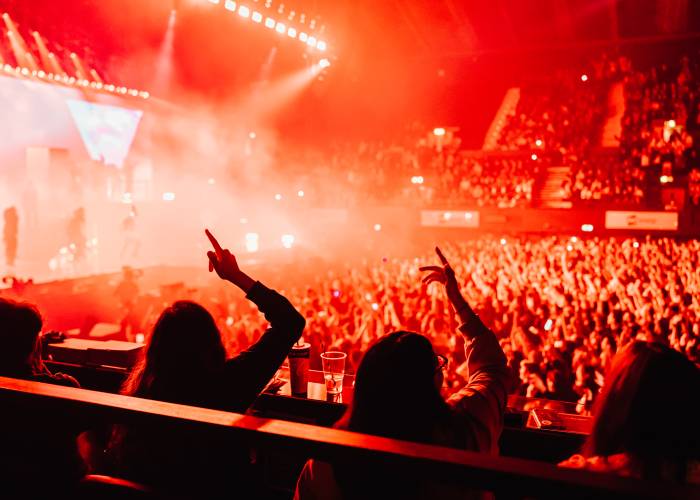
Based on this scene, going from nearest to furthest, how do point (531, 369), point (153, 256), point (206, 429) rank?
point (206, 429) → point (531, 369) → point (153, 256)

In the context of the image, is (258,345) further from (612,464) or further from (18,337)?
(612,464)

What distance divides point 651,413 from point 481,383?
0.45 metres

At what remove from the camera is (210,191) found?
21.0m

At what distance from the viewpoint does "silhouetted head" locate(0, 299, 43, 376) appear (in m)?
1.85

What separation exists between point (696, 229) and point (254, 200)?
15.5 meters

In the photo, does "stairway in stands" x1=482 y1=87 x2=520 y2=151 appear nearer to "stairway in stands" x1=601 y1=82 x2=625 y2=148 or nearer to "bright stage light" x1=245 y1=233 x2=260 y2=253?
"stairway in stands" x1=601 y1=82 x2=625 y2=148

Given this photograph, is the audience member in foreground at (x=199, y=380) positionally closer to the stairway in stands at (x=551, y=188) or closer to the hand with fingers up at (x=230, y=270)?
the hand with fingers up at (x=230, y=270)

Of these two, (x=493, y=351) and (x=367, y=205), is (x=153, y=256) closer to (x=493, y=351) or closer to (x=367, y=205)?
(x=367, y=205)

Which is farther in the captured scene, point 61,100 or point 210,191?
point 210,191

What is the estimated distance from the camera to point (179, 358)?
1.75 meters

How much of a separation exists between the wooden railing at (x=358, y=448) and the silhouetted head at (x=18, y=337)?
68 cm

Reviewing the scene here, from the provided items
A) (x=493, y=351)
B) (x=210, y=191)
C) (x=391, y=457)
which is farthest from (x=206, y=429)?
(x=210, y=191)

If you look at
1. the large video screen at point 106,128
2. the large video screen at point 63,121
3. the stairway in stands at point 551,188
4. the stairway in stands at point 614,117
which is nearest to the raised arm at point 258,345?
the large video screen at point 63,121

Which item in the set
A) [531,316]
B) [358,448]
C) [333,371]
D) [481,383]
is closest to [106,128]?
[531,316]
